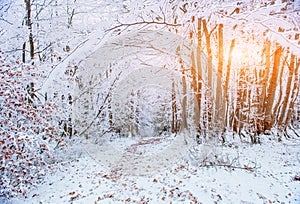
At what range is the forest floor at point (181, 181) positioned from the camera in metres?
4.20

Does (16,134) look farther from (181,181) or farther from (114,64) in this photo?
(114,64)

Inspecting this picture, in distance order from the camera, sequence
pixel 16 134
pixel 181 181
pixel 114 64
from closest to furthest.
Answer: pixel 16 134 → pixel 181 181 → pixel 114 64

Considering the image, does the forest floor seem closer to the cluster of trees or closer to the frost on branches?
the frost on branches

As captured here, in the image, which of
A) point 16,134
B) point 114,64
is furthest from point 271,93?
point 16,134

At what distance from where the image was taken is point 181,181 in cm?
498

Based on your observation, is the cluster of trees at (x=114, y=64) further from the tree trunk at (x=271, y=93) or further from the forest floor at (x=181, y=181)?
the forest floor at (x=181, y=181)

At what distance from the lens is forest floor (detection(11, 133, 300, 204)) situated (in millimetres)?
4203

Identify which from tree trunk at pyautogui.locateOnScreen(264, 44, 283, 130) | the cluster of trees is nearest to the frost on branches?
the cluster of trees

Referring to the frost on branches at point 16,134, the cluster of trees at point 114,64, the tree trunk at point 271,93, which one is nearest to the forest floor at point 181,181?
the frost on branches at point 16,134

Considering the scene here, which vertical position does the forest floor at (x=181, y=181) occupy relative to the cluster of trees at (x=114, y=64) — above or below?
below

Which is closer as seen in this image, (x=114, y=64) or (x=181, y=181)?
(x=181, y=181)

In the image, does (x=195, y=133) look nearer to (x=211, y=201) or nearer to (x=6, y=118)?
(x=211, y=201)

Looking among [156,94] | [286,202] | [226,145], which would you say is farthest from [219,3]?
[156,94]

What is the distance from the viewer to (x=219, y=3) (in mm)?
3217
